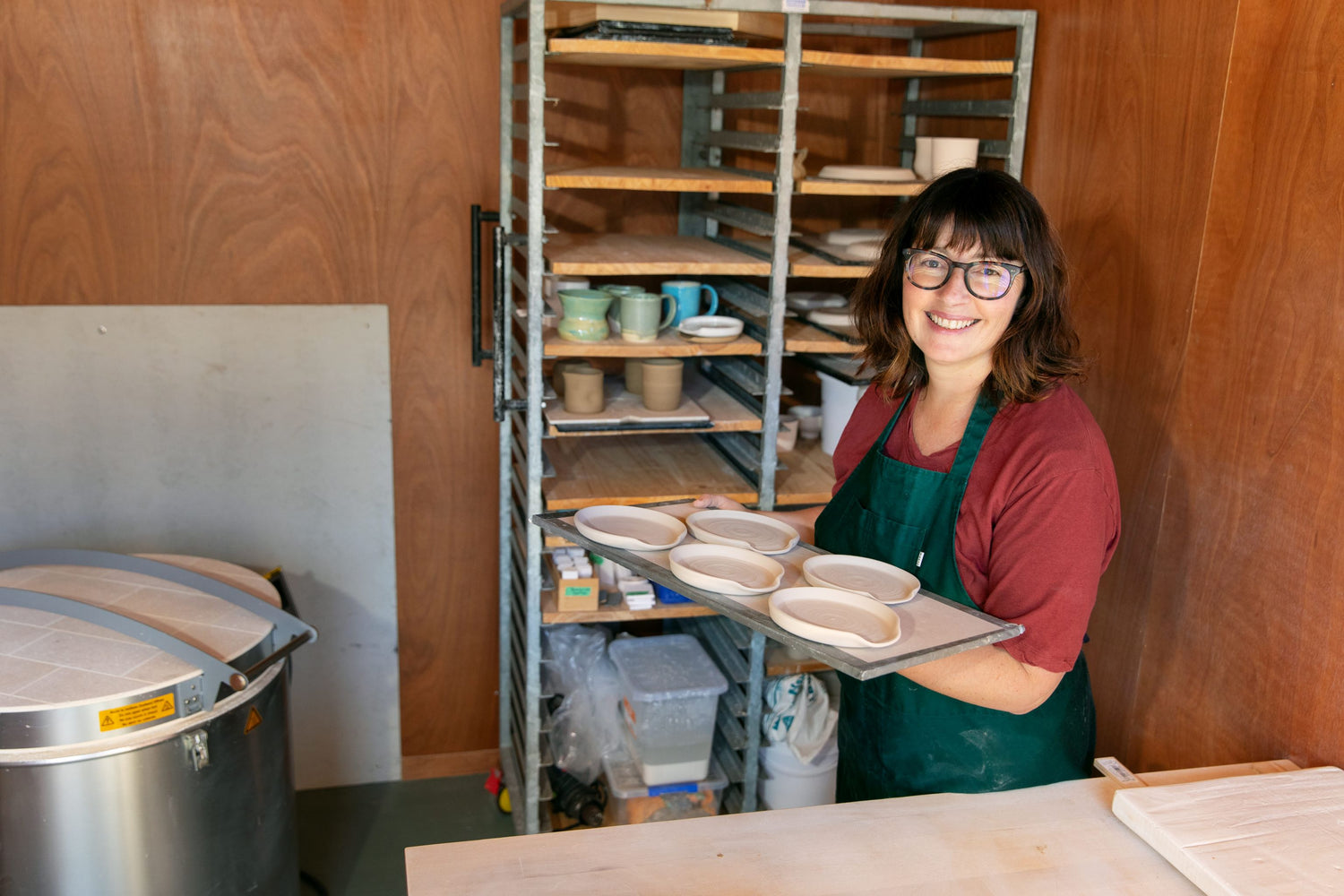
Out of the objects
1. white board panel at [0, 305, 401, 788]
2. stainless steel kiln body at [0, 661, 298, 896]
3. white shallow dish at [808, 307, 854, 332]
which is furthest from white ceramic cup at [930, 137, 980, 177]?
stainless steel kiln body at [0, 661, 298, 896]

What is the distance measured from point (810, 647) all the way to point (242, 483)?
2059 millimetres

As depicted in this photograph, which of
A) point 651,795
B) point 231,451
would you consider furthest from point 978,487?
point 231,451

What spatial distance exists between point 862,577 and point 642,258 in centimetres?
100

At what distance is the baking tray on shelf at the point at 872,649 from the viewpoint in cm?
126

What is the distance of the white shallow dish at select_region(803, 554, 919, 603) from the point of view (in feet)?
4.86

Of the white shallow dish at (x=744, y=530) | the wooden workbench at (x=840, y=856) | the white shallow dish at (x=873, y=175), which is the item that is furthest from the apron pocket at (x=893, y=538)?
the white shallow dish at (x=873, y=175)

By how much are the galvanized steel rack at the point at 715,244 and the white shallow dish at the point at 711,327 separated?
3.1 inches

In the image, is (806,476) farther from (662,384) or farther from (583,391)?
(583,391)

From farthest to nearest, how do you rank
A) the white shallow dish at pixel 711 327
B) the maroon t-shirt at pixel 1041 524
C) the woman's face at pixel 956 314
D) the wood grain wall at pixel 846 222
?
1. the white shallow dish at pixel 711 327
2. the wood grain wall at pixel 846 222
3. the woman's face at pixel 956 314
4. the maroon t-shirt at pixel 1041 524

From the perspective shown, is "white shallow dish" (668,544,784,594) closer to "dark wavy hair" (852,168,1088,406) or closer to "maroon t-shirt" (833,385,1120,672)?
"maroon t-shirt" (833,385,1120,672)

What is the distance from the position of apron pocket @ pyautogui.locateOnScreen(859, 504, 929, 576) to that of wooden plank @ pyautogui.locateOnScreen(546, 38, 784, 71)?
3.20 feet

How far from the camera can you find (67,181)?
2619mm

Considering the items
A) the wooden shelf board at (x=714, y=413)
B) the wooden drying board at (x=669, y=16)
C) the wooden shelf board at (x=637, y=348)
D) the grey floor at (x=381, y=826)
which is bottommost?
the grey floor at (x=381, y=826)

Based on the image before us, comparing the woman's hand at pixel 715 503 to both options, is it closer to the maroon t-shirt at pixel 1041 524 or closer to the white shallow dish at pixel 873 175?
the maroon t-shirt at pixel 1041 524
